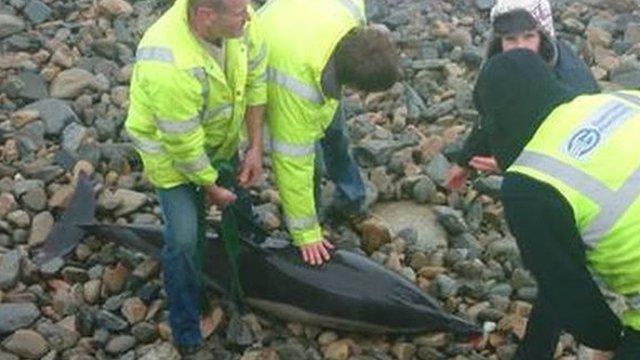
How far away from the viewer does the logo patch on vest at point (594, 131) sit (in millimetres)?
4148

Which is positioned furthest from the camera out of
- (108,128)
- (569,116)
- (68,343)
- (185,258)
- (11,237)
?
(108,128)

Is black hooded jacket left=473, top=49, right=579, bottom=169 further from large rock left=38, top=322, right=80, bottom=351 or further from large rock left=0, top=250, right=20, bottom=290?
large rock left=0, top=250, right=20, bottom=290

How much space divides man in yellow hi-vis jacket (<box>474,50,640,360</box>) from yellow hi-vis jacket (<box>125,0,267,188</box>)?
1570 mm

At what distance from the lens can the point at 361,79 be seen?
5516mm

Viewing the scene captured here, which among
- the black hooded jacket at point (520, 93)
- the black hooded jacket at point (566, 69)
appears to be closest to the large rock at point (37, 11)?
the black hooded jacket at point (566, 69)

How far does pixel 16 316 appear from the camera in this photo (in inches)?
260

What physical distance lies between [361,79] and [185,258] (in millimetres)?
1515

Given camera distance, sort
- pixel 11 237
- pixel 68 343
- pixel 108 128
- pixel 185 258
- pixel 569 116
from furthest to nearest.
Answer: pixel 108 128, pixel 11 237, pixel 68 343, pixel 185 258, pixel 569 116

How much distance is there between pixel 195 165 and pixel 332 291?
5.04ft

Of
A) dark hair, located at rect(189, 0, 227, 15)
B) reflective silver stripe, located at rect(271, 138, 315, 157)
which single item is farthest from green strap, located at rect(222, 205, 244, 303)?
dark hair, located at rect(189, 0, 227, 15)

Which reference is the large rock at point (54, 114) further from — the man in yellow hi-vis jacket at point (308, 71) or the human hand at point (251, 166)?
the man in yellow hi-vis jacket at point (308, 71)

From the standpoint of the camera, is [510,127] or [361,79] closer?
[510,127]

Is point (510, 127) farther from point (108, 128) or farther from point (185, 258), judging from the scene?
→ point (108, 128)

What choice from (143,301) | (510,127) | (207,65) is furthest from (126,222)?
(510,127)
